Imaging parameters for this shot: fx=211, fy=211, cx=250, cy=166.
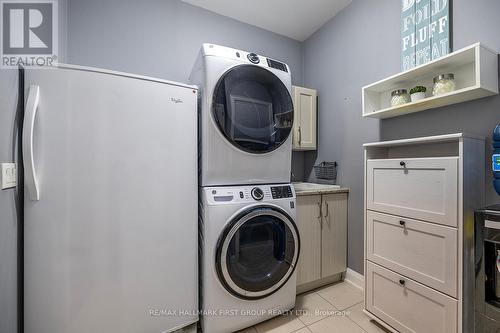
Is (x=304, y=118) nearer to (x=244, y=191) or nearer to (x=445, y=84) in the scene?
(x=445, y=84)

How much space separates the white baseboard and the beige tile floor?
0.19 ft

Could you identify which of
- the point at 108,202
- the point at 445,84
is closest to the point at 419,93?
the point at 445,84

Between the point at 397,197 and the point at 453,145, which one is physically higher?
the point at 453,145

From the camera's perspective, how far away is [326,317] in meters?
1.57

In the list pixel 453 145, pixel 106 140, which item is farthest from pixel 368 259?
pixel 106 140

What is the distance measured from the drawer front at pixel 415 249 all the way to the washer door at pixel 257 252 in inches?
21.6

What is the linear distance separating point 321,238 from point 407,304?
716mm

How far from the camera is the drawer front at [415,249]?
3.62ft

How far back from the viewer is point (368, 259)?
1521mm

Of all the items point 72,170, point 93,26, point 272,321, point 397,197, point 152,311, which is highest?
point 93,26

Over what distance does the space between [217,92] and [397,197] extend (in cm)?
132

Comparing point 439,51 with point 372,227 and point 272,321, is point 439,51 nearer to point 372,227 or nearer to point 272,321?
point 372,227
